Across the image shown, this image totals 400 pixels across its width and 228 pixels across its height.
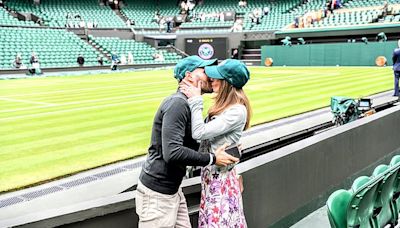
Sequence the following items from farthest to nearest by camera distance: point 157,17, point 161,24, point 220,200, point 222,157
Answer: point 157,17 < point 161,24 < point 220,200 < point 222,157

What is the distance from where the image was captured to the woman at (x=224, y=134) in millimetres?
3064

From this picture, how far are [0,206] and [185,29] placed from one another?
130 ft

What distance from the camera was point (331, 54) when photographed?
30766 mm

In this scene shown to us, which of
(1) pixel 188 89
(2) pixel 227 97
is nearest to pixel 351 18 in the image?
(2) pixel 227 97

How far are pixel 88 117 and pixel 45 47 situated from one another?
21.5 m

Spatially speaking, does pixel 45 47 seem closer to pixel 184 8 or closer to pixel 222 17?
pixel 222 17

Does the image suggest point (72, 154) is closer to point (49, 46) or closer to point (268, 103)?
point (268, 103)

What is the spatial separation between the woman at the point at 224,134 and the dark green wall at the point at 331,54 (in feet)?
91.5

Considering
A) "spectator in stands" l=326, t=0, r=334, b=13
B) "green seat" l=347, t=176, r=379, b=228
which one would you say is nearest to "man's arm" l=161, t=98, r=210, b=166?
"green seat" l=347, t=176, r=379, b=228

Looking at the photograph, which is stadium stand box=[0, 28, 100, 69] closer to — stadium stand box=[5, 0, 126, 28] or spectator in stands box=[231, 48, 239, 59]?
stadium stand box=[5, 0, 126, 28]

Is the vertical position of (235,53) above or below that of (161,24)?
below

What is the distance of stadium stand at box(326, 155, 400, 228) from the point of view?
11.0 feet

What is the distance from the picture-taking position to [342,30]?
33.2 metres

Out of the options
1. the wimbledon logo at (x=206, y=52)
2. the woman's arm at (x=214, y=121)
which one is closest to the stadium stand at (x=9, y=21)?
the wimbledon logo at (x=206, y=52)
